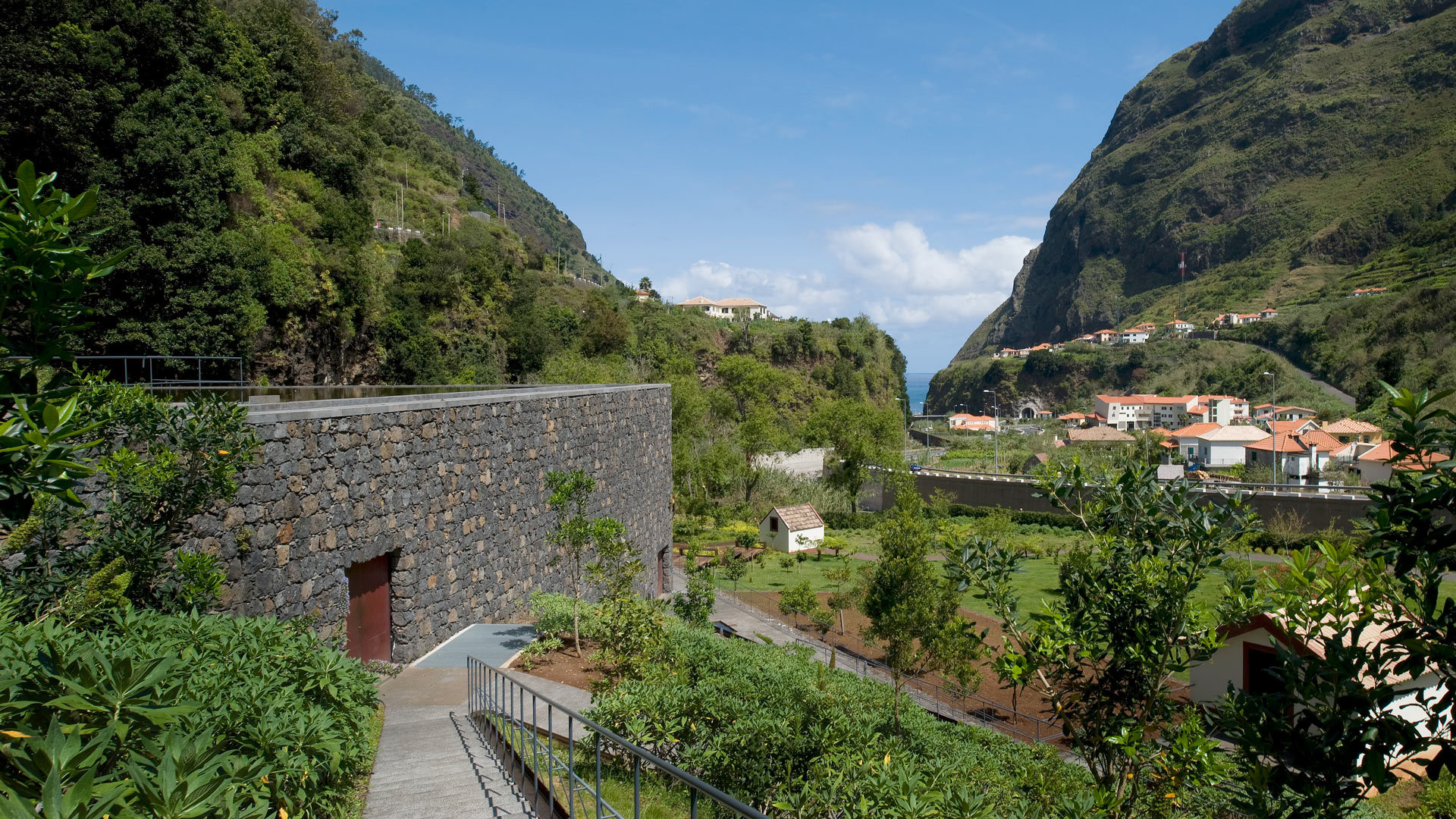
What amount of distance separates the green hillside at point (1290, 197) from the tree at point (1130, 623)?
215 ft

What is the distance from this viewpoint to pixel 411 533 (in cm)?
920

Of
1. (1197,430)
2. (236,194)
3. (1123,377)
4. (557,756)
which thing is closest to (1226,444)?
(1197,430)

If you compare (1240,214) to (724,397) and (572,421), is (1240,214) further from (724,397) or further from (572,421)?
(572,421)

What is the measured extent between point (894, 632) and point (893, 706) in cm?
506

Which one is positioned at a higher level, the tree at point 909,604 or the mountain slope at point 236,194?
the mountain slope at point 236,194

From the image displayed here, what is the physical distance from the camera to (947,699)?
18.3 metres

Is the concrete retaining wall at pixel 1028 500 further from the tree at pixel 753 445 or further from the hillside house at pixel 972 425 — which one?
the hillside house at pixel 972 425

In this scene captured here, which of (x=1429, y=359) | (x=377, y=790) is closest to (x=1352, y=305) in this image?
(x=1429, y=359)

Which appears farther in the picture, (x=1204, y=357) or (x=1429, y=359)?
(x=1204, y=357)

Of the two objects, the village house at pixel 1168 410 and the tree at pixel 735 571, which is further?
the village house at pixel 1168 410

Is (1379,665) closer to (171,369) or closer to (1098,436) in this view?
(171,369)

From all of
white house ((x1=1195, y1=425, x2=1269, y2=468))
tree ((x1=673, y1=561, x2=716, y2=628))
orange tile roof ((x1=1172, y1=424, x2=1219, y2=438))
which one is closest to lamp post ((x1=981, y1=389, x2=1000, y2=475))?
orange tile roof ((x1=1172, y1=424, x2=1219, y2=438))

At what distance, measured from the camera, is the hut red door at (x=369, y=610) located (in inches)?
330

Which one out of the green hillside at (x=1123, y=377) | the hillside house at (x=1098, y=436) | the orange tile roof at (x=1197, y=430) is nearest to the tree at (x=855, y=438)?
the hillside house at (x=1098, y=436)
